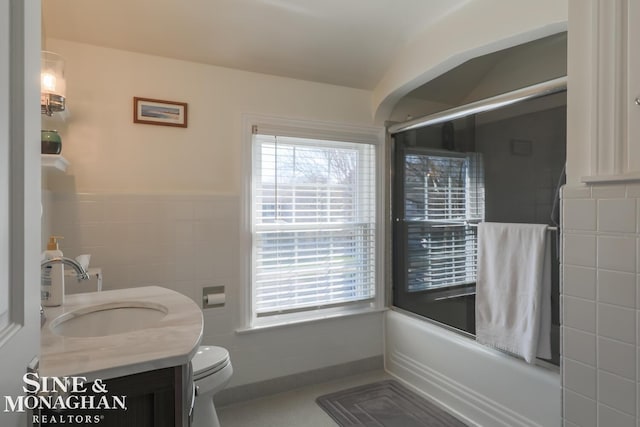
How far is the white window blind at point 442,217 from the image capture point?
2.29 meters

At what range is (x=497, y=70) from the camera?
280cm

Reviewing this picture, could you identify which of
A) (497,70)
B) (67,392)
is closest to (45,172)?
(67,392)

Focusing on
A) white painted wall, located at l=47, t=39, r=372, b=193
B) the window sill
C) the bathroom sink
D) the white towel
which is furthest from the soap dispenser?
the white towel

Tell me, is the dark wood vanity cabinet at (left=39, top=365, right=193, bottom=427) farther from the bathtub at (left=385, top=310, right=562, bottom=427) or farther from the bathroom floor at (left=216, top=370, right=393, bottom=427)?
the bathtub at (left=385, top=310, right=562, bottom=427)

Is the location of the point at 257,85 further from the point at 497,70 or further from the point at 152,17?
the point at 497,70

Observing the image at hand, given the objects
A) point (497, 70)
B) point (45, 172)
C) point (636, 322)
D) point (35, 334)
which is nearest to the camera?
point (35, 334)

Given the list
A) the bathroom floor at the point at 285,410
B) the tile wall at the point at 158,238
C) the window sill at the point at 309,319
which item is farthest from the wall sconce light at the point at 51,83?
the bathroom floor at the point at 285,410

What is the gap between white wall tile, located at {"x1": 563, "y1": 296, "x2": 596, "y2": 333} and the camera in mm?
1245

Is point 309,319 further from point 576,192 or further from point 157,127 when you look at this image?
Answer: point 576,192

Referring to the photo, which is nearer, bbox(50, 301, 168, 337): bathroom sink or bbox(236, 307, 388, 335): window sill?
bbox(50, 301, 168, 337): bathroom sink

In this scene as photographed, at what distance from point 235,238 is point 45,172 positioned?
103cm

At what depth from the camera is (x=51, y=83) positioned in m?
1.55

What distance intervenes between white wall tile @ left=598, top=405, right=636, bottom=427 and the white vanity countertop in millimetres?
1280

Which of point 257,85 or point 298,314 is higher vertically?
point 257,85
